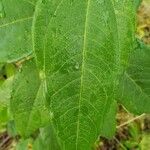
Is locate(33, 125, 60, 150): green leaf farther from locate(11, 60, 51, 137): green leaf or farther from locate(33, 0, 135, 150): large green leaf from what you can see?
locate(33, 0, 135, 150): large green leaf

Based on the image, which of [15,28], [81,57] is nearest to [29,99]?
[15,28]

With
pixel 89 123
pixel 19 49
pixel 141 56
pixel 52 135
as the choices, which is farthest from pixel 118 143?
pixel 89 123

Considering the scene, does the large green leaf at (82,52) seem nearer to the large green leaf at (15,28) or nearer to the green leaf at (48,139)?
the large green leaf at (15,28)

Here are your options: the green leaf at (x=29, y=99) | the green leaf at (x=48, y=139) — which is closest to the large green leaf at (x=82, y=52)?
the green leaf at (x=29, y=99)

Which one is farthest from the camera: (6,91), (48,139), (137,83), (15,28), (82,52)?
(48,139)

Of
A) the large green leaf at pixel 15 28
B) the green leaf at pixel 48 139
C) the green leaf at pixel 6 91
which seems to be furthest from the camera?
the green leaf at pixel 48 139

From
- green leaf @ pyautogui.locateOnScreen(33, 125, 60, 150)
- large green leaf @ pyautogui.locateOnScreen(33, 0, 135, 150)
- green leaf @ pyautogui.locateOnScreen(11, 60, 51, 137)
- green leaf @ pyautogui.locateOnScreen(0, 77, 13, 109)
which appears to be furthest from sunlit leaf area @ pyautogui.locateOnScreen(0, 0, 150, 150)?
green leaf @ pyautogui.locateOnScreen(33, 125, 60, 150)

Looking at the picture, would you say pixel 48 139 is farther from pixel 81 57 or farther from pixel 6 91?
pixel 81 57
